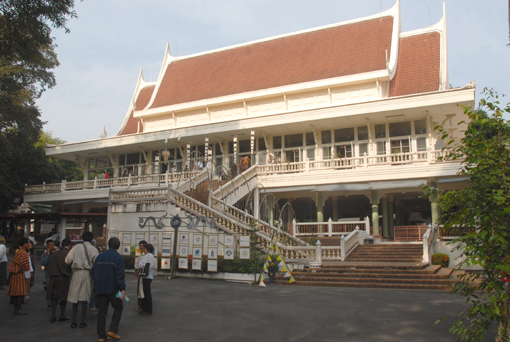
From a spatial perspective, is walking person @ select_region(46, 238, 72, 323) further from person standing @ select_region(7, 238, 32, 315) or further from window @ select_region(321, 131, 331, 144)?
window @ select_region(321, 131, 331, 144)

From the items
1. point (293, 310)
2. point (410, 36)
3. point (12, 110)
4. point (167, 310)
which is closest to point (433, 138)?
point (410, 36)

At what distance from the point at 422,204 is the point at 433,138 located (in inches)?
186

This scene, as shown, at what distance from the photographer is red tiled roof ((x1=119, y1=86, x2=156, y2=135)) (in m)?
33.6

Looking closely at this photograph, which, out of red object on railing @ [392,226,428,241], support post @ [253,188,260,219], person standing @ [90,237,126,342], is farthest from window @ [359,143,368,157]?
person standing @ [90,237,126,342]

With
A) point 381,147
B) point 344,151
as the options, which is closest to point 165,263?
point 344,151

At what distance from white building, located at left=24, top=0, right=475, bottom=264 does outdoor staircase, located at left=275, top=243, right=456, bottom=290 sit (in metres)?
5.10

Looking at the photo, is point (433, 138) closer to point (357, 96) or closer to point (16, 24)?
point (357, 96)

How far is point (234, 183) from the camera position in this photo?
2119 centimetres

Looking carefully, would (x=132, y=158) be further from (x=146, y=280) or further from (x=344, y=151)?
(x=146, y=280)

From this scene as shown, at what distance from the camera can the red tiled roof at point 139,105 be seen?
33.6 m

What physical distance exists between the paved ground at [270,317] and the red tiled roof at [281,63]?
57.0 feet

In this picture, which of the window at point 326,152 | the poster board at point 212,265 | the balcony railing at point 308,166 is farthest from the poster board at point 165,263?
the window at point 326,152

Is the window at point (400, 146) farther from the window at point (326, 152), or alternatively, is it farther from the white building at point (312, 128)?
the window at point (326, 152)

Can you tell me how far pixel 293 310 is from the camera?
916 centimetres
